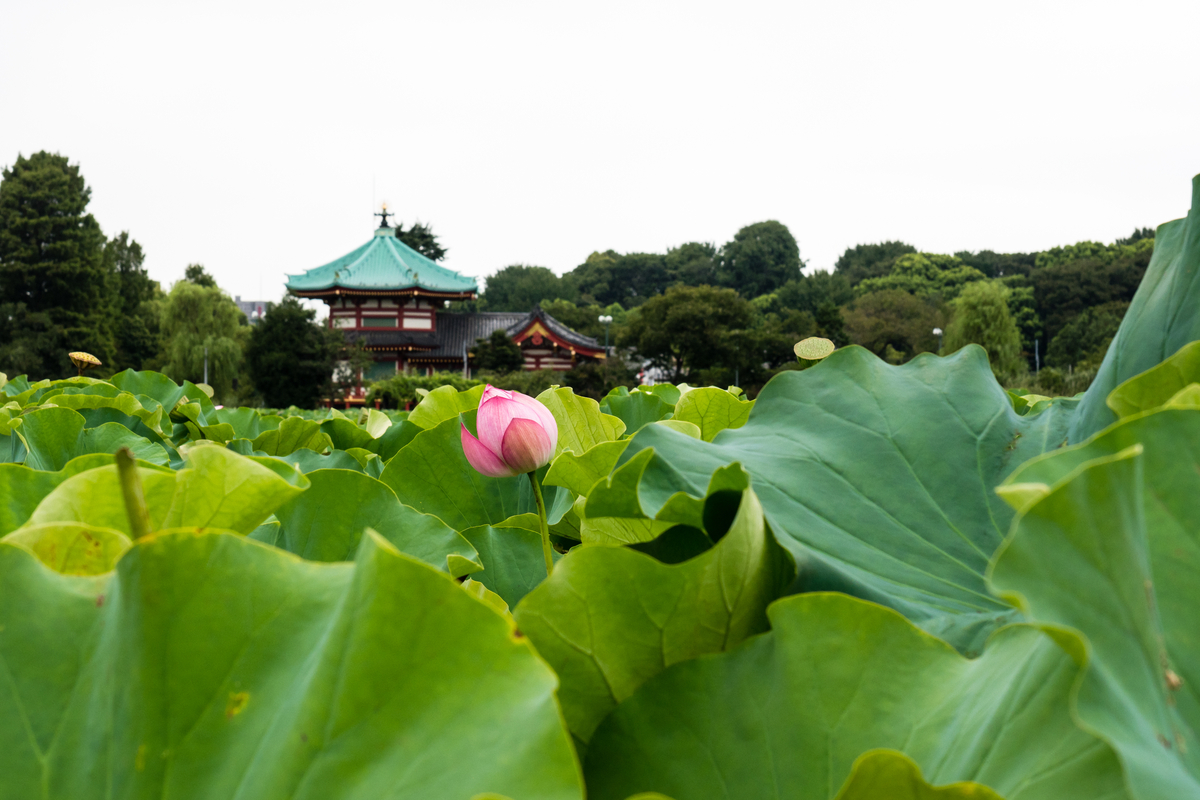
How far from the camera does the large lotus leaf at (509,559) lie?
0.51 m

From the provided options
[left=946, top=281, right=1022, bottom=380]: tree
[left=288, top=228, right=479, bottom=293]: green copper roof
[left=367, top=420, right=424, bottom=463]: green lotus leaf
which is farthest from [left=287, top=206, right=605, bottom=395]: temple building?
[left=367, top=420, right=424, bottom=463]: green lotus leaf

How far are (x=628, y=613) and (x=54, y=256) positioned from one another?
20548 mm

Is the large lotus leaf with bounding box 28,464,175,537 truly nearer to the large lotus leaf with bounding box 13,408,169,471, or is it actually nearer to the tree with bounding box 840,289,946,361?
the large lotus leaf with bounding box 13,408,169,471

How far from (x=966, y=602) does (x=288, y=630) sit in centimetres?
30

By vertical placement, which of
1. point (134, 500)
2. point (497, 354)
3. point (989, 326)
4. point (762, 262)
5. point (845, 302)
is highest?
point (762, 262)

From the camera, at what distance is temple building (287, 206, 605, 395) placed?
17.8m

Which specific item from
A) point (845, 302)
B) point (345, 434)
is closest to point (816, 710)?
point (345, 434)

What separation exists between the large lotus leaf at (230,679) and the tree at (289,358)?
1329cm

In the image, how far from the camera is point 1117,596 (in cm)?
18

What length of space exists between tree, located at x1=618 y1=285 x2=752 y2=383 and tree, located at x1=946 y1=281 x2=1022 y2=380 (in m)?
7.81

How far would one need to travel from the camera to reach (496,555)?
1.71 ft

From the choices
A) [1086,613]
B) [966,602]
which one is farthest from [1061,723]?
[966,602]

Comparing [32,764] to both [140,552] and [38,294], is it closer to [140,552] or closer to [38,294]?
[140,552]

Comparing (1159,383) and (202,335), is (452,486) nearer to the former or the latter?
(1159,383)
